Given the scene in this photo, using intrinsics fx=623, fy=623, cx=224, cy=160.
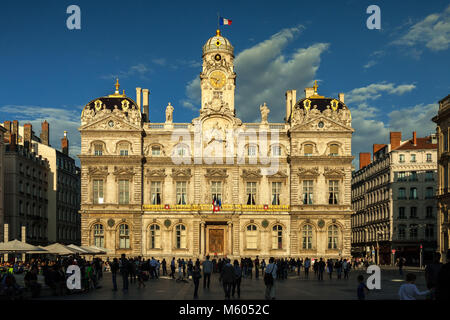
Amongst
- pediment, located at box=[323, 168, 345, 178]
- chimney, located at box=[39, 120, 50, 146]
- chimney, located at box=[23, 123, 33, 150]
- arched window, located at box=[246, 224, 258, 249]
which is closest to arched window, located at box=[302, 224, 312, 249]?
arched window, located at box=[246, 224, 258, 249]

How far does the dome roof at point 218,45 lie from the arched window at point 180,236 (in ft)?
71.8

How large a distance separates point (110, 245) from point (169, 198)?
28.6 ft

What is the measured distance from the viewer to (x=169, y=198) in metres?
73.7

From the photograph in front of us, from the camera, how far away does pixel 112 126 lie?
73.6m

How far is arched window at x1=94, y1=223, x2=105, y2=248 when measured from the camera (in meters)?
72.6

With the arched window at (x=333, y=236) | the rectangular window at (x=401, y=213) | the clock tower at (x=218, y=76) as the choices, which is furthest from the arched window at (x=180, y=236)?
the rectangular window at (x=401, y=213)

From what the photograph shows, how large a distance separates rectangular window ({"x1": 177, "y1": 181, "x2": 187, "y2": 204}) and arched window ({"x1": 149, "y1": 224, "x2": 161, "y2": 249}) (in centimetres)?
408

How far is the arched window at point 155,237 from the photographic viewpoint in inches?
2881

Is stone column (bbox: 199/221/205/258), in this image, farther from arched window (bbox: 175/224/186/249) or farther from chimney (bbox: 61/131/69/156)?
chimney (bbox: 61/131/69/156)

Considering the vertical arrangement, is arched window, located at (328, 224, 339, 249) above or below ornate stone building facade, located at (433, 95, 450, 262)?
below
